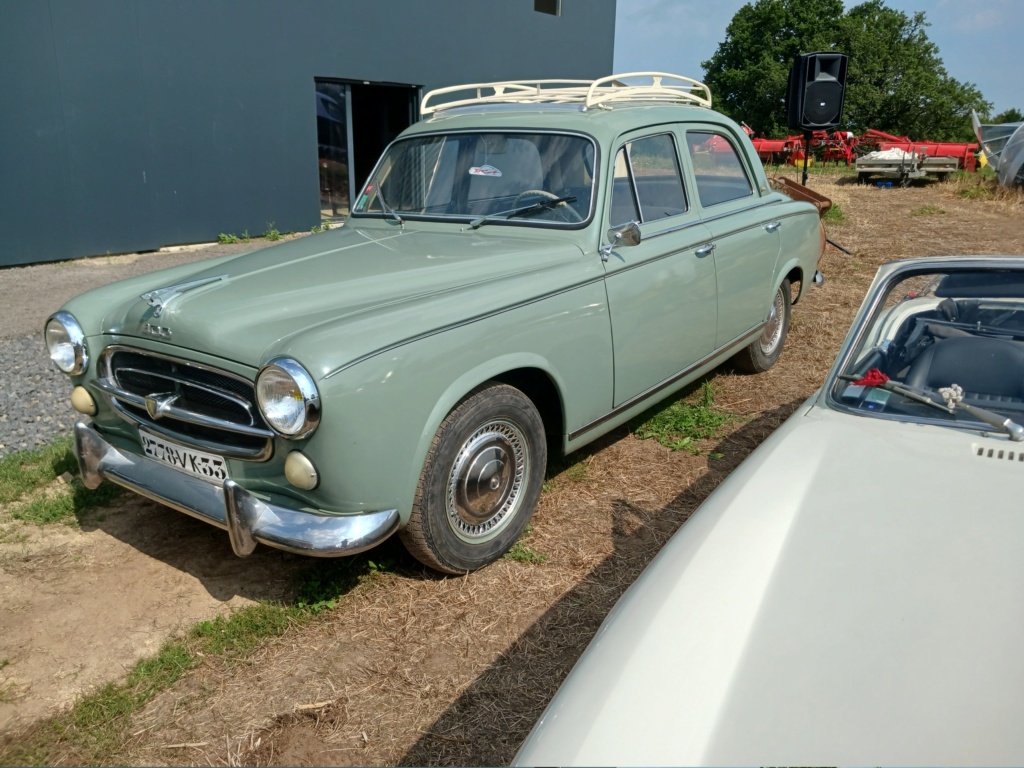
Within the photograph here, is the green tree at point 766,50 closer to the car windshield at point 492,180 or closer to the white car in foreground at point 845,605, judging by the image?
the car windshield at point 492,180

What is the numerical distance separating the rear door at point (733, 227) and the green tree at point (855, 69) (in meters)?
34.0

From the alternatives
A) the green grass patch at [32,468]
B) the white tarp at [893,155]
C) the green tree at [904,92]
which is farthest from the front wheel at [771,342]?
the green tree at [904,92]

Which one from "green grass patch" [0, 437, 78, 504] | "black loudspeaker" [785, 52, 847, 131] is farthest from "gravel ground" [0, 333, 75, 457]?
"black loudspeaker" [785, 52, 847, 131]

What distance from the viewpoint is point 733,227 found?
4.49 metres

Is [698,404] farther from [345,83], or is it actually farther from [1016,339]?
[345,83]

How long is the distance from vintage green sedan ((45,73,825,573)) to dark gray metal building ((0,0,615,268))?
600 cm

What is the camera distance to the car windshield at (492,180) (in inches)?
147

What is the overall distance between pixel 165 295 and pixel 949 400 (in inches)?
106

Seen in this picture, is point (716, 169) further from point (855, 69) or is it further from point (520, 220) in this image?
point (855, 69)

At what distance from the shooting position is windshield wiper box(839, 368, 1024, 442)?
221 cm

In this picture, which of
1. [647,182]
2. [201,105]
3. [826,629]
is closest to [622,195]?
[647,182]

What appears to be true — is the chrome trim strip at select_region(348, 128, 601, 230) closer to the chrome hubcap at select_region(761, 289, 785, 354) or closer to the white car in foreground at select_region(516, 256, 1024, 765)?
the white car in foreground at select_region(516, 256, 1024, 765)

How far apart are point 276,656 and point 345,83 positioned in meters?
9.79

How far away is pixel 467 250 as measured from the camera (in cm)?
353
